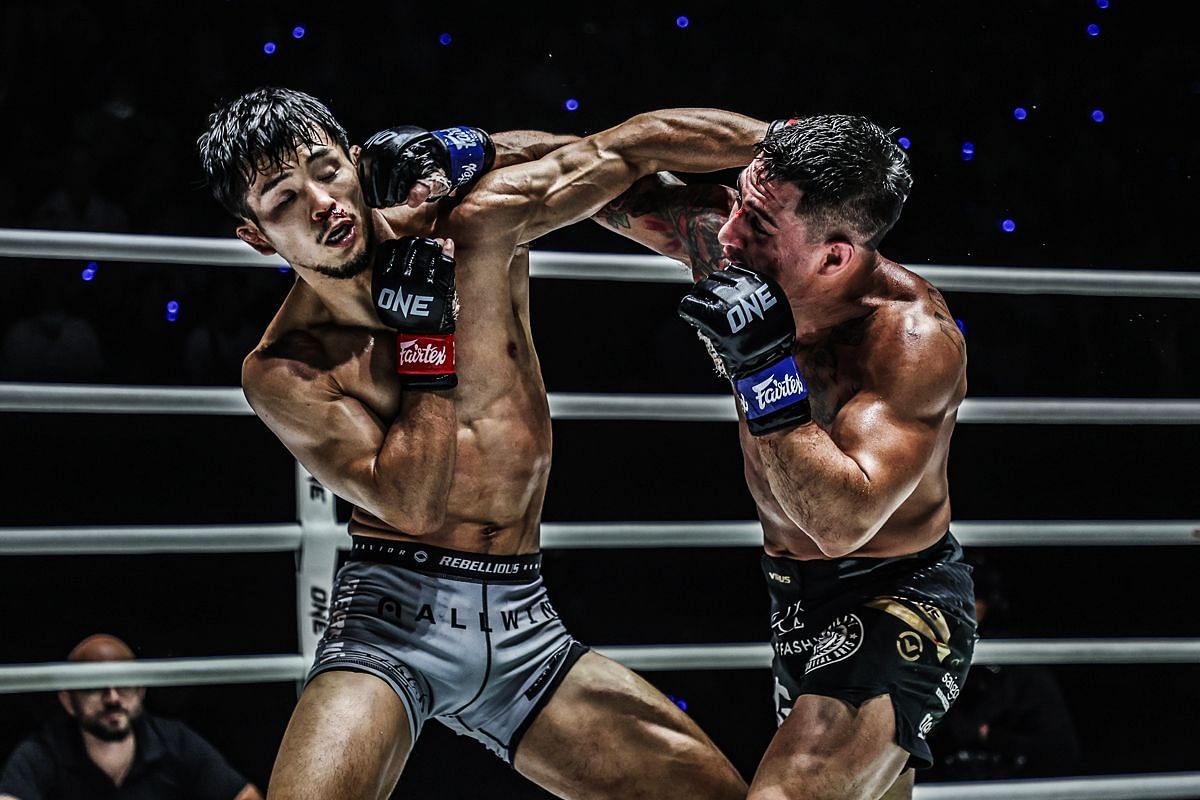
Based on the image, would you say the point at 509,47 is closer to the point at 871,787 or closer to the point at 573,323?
the point at 573,323

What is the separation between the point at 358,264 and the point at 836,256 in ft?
2.72

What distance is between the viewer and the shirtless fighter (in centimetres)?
216

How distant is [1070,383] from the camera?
13.6 feet

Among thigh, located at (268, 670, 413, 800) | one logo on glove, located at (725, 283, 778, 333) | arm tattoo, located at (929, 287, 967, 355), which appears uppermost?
one logo on glove, located at (725, 283, 778, 333)

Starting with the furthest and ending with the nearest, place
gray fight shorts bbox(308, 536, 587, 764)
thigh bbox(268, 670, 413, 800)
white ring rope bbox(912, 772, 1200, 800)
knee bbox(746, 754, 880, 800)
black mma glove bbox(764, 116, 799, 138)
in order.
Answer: white ring rope bbox(912, 772, 1200, 800) → black mma glove bbox(764, 116, 799, 138) → gray fight shorts bbox(308, 536, 587, 764) → knee bbox(746, 754, 880, 800) → thigh bbox(268, 670, 413, 800)

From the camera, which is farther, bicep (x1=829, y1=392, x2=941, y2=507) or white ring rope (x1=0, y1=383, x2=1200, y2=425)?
white ring rope (x1=0, y1=383, x2=1200, y2=425)

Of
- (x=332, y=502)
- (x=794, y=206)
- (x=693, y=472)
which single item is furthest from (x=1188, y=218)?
(x=332, y=502)

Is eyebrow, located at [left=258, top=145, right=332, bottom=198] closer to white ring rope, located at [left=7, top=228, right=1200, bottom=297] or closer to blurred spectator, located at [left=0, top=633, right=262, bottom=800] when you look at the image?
white ring rope, located at [left=7, top=228, right=1200, bottom=297]

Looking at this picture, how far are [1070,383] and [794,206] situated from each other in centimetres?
227

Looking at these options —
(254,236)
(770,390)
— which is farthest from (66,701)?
(770,390)

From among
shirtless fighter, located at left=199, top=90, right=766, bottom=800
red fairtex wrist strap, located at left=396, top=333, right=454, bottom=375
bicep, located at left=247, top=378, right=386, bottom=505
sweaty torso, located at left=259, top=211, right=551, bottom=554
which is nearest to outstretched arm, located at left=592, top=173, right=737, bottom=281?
shirtless fighter, located at left=199, top=90, right=766, bottom=800

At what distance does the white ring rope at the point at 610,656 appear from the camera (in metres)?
2.42

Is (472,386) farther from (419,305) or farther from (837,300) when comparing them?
(837,300)

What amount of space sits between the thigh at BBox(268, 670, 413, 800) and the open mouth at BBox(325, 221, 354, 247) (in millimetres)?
713
